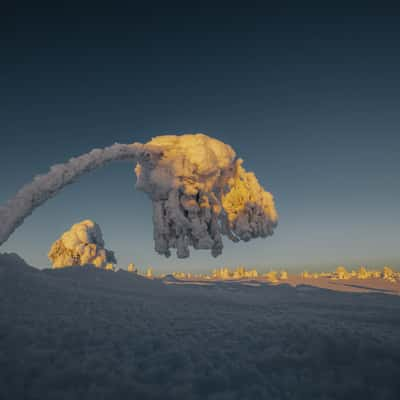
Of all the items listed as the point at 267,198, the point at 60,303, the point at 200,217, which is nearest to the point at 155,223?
the point at 200,217

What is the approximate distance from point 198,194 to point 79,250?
18.8 metres

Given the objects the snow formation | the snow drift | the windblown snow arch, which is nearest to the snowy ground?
the windblown snow arch

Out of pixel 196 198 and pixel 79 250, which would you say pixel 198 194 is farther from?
pixel 79 250

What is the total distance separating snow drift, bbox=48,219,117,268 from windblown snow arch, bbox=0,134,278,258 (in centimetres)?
1749

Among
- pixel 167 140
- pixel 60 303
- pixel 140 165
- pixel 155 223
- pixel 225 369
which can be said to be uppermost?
pixel 167 140

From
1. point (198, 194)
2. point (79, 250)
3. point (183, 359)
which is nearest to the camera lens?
point (183, 359)

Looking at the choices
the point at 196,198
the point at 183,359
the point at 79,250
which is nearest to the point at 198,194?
the point at 196,198

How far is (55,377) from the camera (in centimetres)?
214

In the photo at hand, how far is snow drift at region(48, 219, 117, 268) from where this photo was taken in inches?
968

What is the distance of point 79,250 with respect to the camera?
24844mm

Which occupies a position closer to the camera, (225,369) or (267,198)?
(225,369)

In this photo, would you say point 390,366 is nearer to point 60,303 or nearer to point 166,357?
point 166,357

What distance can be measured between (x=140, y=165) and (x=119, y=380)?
28.2 ft

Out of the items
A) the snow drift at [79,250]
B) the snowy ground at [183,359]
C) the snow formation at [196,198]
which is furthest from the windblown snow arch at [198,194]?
the snow drift at [79,250]
